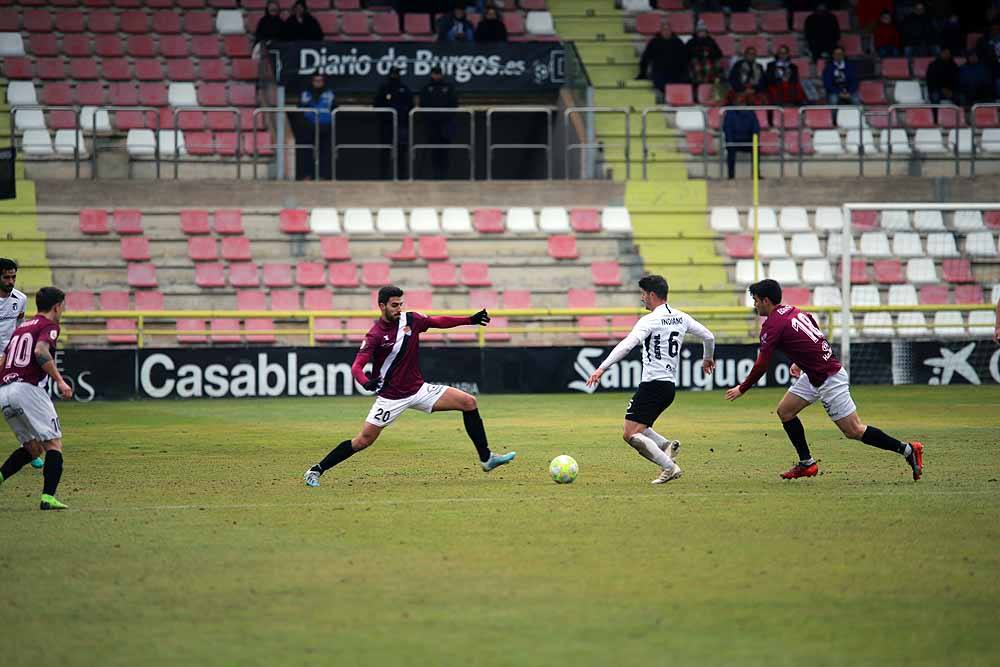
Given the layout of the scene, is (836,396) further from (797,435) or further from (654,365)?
Result: (654,365)

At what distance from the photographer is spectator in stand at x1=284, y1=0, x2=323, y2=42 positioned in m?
28.2

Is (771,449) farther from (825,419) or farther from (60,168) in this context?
(60,168)

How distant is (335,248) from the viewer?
2695 centimetres

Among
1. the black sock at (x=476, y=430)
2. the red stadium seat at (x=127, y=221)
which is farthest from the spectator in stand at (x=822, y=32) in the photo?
the black sock at (x=476, y=430)

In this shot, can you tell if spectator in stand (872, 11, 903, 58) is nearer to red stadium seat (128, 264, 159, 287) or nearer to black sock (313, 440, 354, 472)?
red stadium seat (128, 264, 159, 287)

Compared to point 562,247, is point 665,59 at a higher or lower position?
higher

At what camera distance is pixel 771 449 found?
50.8 ft

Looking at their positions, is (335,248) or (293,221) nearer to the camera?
(335,248)

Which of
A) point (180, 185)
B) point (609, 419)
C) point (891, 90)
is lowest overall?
point (609, 419)

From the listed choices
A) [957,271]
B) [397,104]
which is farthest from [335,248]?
[957,271]

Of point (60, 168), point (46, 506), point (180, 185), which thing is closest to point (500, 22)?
point (180, 185)

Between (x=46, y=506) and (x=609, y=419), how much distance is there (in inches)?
385

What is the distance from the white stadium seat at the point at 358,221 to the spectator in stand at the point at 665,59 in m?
6.64

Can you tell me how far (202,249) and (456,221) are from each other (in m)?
4.70
